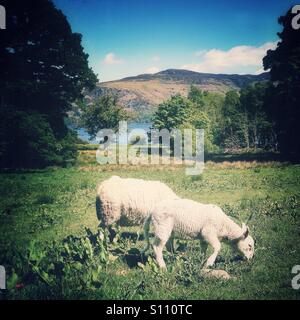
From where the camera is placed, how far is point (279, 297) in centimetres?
648

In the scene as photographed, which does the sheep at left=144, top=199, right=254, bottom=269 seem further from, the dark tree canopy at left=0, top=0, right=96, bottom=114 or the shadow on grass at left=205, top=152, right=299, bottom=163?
the dark tree canopy at left=0, top=0, right=96, bottom=114

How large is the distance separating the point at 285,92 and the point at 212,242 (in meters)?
4.63

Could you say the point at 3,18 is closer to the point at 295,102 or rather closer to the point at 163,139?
the point at 163,139

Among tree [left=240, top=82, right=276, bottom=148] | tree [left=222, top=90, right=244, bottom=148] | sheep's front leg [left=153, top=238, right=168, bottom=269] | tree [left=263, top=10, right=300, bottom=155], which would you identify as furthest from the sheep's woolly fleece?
tree [left=263, top=10, right=300, bottom=155]

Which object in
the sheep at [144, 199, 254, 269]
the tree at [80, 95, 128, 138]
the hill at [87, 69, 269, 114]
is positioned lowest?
the sheep at [144, 199, 254, 269]

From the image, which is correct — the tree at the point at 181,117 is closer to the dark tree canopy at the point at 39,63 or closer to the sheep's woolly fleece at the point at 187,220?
the dark tree canopy at the point at 39,63

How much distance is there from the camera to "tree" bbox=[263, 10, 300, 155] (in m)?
8.84

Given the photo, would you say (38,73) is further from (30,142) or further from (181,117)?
(181,117)

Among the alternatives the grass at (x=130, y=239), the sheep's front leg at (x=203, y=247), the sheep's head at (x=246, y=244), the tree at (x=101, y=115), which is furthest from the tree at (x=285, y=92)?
the tree at (x=101, y=115)

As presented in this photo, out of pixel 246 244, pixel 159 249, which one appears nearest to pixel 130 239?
pixel 159 249

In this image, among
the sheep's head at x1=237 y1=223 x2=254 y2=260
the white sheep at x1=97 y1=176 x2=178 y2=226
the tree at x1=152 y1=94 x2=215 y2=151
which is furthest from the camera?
the tree at x1=152 y1=94 x2=215 y2=151

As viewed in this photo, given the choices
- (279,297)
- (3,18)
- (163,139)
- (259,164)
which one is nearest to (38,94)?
(3,18)

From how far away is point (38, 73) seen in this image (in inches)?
362
